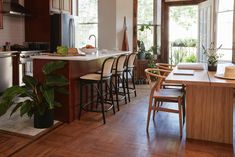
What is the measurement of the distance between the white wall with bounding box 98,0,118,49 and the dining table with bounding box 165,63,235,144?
3.23 meters

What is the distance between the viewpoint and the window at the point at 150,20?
23.0ft

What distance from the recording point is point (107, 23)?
588 cm

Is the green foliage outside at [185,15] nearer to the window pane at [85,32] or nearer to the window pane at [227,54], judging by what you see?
the window pane at [227,54]

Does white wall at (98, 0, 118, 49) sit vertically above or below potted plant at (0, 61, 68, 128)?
above

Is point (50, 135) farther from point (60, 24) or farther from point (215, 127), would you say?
point (60, 24)

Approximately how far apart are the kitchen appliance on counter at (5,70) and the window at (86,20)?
2837 millimetres

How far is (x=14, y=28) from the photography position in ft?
19.5

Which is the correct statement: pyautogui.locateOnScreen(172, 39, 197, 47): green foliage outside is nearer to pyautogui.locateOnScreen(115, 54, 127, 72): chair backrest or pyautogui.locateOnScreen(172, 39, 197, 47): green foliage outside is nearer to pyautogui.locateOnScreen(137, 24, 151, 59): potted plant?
pyautogui.locateOnScreen(137, 24, 151, 59): potted plant

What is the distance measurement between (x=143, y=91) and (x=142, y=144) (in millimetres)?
2878

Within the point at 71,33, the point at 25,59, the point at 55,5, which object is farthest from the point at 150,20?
the point at 25,59

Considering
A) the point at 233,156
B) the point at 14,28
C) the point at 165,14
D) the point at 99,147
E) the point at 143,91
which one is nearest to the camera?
the point at 233,156

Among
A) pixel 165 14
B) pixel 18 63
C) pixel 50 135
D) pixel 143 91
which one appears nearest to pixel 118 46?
pixel 143 91

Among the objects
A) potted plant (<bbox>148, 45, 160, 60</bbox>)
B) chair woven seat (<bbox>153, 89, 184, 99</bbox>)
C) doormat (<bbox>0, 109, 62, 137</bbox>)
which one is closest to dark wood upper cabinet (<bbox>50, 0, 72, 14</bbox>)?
potted plant (<bbox>148, 45, 160, 60</bbox>)

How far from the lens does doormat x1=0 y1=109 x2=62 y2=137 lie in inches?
118
